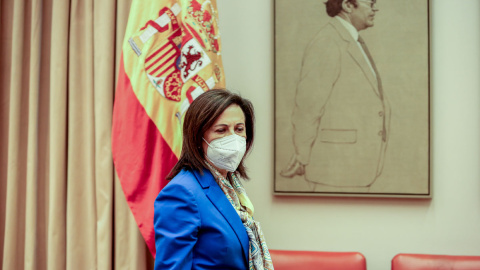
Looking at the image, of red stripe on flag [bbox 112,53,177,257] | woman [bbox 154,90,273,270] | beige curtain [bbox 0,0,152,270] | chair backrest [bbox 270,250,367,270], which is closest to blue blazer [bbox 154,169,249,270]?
woman [bbox 154,90,273,270]

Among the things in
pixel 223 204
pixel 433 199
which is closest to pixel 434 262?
pixel 433 199

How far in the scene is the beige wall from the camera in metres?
2.72

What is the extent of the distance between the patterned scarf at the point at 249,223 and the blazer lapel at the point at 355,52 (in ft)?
3.92

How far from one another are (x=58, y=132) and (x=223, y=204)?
148cm

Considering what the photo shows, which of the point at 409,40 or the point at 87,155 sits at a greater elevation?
the point at 409,40

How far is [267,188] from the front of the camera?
288cm

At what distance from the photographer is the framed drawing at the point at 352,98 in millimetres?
2729

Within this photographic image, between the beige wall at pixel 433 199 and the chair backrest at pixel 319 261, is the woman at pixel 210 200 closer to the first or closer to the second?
the chair backrest at pixel 319 261

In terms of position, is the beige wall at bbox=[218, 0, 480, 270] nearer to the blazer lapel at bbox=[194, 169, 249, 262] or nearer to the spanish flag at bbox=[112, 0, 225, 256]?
the spanish flag at bbox=[112, 0, 225, 256]

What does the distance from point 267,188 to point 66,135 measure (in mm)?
1240

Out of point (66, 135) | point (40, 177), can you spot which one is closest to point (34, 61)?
point (66, 135)

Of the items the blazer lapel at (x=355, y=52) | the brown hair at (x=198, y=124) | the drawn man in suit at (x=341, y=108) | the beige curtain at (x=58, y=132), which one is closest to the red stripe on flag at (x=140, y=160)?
the beige curtain at (x=58, y=132)

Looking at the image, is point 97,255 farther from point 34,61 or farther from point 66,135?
point 34,61

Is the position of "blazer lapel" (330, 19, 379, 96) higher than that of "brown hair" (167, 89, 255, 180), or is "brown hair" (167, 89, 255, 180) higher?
"blazer lapel" (330, 19, 379, 96)
